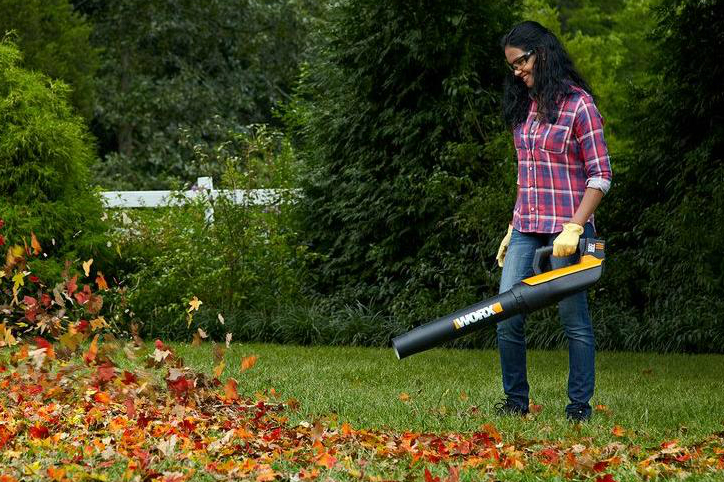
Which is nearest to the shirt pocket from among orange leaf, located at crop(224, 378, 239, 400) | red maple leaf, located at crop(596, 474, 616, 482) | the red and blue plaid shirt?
the red and blue plaid shirt

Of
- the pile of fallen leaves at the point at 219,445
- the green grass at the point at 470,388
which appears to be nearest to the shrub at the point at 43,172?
the green grass at the point at 470,388

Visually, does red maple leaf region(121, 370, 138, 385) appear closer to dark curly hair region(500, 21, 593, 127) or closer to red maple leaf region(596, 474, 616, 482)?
dark curly hair region(500, 21, 593, 127)

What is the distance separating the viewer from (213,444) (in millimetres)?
3955

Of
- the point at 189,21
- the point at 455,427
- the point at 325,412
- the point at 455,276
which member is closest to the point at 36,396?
the point at 325,412

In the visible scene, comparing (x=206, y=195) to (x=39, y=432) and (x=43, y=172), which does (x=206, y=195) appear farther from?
(x=39, y=432)

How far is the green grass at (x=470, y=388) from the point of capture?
15.3ft

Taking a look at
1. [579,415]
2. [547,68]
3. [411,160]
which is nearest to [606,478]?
[579,415]

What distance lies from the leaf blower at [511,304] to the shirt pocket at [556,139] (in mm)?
474

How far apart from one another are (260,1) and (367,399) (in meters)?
16.5

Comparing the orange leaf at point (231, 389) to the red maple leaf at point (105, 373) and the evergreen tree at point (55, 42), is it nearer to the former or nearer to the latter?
the red maple leaf at point (105, 373)

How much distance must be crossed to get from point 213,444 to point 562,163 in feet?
6.01

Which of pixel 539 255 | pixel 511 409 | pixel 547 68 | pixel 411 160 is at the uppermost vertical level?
pixel 547 68

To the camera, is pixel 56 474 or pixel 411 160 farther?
pixel 411 160

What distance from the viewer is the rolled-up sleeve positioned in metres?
4.57
